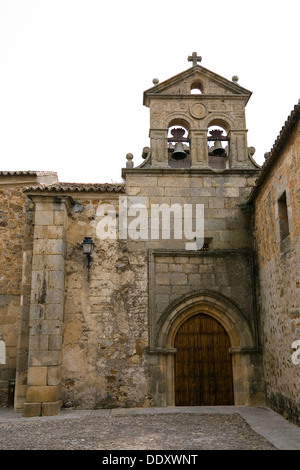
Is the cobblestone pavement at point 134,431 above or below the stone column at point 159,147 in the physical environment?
below

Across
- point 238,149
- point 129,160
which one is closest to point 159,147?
point 129,160

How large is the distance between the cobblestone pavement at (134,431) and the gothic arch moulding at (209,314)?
1.34 meters

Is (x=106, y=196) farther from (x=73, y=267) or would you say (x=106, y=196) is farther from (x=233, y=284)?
(x=233, y=284)

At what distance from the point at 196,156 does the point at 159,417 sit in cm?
543

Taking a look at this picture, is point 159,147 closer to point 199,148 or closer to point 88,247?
point 199,148

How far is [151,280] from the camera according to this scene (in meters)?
8.76

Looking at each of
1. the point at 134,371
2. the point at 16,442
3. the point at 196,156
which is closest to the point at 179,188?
the point at 196,156

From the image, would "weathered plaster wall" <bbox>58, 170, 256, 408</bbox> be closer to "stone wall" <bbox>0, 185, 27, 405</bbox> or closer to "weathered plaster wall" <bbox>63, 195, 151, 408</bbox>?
"weathered plaster wall" <bbox>63, 195, 151, 408</bbox>

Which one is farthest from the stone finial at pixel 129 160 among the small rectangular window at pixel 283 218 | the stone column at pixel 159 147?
the small rectangular window at pixel 283 218

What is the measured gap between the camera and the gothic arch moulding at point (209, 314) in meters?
8.53

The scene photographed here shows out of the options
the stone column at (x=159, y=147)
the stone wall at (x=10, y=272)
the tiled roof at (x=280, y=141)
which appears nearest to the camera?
the tiled roof at (x=280, y=141)

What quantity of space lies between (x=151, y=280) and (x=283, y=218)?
115 inches

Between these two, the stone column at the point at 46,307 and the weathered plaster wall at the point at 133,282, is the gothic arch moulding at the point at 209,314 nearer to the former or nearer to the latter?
the weathered plaster wall at the point at 133,282

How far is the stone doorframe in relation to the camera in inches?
328
